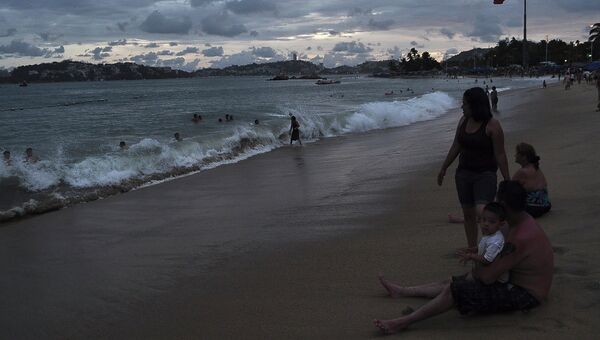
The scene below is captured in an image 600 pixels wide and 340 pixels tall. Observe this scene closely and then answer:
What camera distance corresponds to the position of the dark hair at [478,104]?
15.7ft

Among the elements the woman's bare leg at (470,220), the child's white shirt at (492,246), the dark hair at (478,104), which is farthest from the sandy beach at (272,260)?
the dark hair at (478,104)

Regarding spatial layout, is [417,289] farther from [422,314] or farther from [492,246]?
[492,246]

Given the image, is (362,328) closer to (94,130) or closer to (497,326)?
(497,326)

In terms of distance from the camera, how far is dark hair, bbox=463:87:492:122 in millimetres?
4781

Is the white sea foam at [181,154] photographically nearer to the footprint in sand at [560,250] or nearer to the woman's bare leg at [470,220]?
the woman's bare leg at [470,220]

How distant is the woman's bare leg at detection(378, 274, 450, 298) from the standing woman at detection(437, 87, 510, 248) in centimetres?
79

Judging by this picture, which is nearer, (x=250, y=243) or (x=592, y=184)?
(x=250, y=243)

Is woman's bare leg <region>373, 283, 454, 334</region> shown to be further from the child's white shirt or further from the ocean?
the ocean

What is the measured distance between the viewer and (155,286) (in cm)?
544

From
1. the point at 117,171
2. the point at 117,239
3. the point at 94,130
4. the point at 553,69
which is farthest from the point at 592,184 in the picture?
the point at 553,69

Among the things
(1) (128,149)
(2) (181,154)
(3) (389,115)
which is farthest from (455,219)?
(3) (389,115)

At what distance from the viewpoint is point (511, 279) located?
4012 mm

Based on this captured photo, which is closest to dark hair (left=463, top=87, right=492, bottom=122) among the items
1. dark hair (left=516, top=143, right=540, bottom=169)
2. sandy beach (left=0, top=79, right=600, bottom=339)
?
sandy beach (left=0, top=79, right=600, bottom=339)

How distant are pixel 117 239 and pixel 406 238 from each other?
3.78 metres
